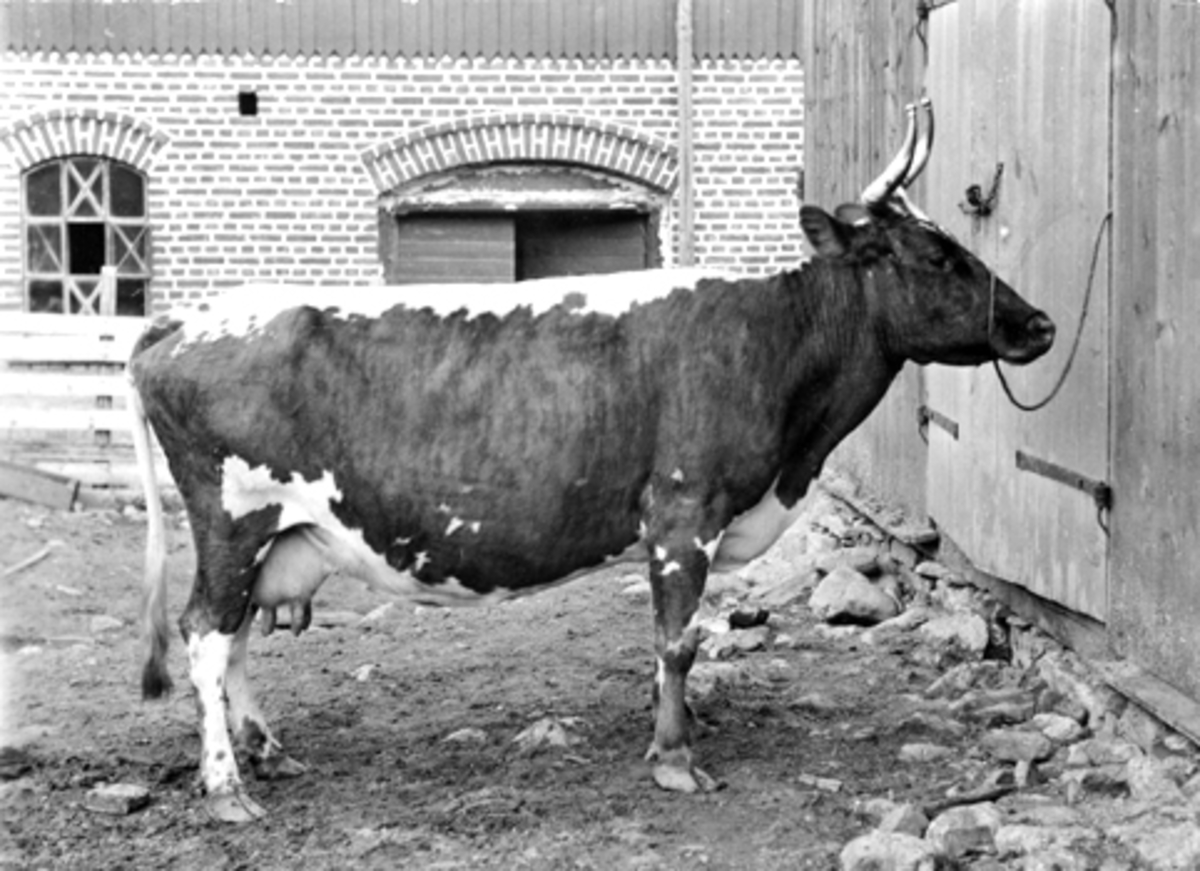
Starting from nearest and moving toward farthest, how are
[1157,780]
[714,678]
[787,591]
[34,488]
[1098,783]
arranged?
1. [1157,780]
2. [1098,783]
3. [714,678]
4. [787,591]
5. [34,488]

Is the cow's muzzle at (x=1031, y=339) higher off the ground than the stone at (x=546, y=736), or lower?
higher

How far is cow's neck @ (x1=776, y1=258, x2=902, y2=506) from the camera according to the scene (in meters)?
6.36

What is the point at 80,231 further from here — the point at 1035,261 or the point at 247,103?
the point at 1035,261

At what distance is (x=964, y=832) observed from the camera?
528 centimetres

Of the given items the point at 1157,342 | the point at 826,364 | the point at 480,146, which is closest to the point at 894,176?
the point at 826,364

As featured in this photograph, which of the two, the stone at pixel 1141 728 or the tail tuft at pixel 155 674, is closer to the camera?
the stone at pixel 1141 728

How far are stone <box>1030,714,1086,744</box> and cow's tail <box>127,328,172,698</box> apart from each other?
314 centimetres

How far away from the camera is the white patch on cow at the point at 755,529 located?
20.9 feet

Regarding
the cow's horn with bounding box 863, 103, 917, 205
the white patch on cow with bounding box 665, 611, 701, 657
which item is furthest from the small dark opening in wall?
the white patch on cow with bounding box 665, 611, 701, 657

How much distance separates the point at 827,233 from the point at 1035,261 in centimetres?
112

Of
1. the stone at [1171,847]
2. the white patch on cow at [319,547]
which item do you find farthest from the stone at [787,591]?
the stone at [1171,847]

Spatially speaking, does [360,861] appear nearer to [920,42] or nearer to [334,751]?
[334,751]

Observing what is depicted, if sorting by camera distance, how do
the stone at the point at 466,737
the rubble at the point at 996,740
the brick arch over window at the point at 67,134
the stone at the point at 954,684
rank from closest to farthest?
the rubble at the point at 996,740
the stone at the point at 466,737
the stone at the point at 954,684
the brick arch over window at the point at 67,134

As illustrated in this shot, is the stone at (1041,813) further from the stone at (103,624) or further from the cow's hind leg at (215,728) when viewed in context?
the stone at (103,624)
